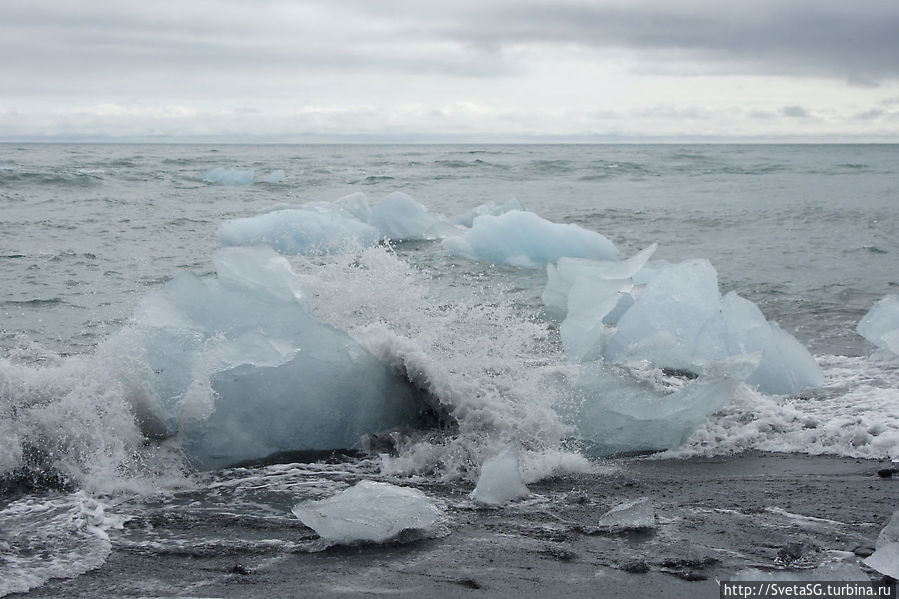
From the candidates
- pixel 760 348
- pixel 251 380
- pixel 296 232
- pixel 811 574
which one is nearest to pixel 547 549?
pixel 811 574

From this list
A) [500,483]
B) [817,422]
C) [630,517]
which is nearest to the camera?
[630,517]

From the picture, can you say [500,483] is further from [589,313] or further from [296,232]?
[296,232]

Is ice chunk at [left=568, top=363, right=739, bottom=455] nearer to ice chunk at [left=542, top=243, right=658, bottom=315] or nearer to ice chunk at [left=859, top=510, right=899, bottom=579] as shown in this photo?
ice chunk at [left=859, top=510, right=899, bottom=579]

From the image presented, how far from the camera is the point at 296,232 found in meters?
12.2

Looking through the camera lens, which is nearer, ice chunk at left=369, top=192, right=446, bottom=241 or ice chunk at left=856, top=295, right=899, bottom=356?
ice chunk at left=856, top=295, right=899, bottom=356

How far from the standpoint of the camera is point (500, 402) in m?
4.79

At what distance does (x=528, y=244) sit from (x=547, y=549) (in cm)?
863

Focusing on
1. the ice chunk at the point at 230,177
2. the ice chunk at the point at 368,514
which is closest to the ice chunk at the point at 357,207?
the ice chunk at the point at 230,177

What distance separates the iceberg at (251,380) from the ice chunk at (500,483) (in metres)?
1.04

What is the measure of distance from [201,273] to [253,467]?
19.5 ft

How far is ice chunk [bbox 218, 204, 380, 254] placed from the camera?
12008 mm

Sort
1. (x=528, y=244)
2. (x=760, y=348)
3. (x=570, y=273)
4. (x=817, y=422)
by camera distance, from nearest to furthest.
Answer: (x=817, y=422) → (x=760, y=348) → (x=570, y=273) → (x=528, y=244)

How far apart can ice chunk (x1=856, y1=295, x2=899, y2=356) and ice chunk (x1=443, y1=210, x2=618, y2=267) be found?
494 centimetres

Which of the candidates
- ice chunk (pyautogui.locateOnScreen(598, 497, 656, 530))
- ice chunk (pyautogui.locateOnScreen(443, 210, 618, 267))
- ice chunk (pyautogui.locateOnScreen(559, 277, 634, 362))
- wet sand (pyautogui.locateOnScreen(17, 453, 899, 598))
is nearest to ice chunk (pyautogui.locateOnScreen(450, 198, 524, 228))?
ice chunk (pyautogui.locateOnScreen(443, 210, 618, 267))
